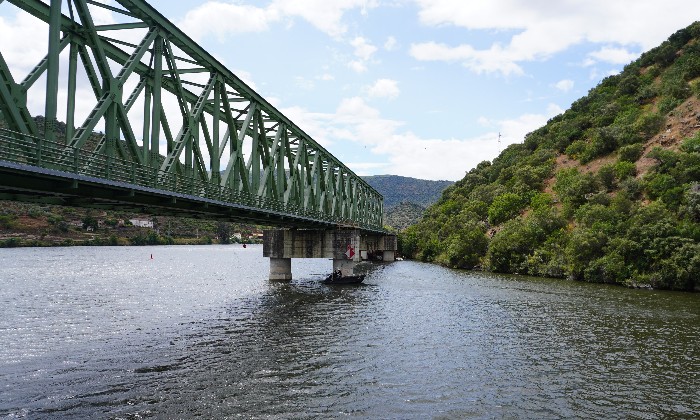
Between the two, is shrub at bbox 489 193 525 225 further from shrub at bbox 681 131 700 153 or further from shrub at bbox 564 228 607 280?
shrub at bbox 564 228 607 280

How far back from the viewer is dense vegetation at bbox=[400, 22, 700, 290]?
5381 cm

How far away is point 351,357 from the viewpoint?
2167cm

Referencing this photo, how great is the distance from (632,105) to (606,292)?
7284 centimetres

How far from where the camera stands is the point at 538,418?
1497 centimetres

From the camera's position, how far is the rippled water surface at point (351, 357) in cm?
1583

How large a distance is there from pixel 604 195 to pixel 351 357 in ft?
201

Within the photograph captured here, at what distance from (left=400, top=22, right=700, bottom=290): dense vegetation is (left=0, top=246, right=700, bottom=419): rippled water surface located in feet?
42.0

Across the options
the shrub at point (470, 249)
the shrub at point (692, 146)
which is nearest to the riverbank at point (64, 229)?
the shrub at point (470, 249)

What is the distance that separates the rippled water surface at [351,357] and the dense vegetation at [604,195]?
12792 millimetres

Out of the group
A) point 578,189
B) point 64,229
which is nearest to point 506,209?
point 578,189

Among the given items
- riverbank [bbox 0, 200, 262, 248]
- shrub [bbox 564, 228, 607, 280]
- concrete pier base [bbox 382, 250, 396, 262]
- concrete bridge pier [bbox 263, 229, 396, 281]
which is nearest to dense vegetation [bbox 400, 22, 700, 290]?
shrub [bbox 564, 228, 607, 280]

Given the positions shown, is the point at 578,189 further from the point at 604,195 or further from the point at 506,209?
the point at 506,209

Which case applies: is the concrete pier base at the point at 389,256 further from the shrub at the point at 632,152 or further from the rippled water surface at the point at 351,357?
the rippled water surface at the point at 351,357

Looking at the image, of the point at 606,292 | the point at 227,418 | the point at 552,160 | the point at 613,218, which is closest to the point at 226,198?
the point at 227,418
